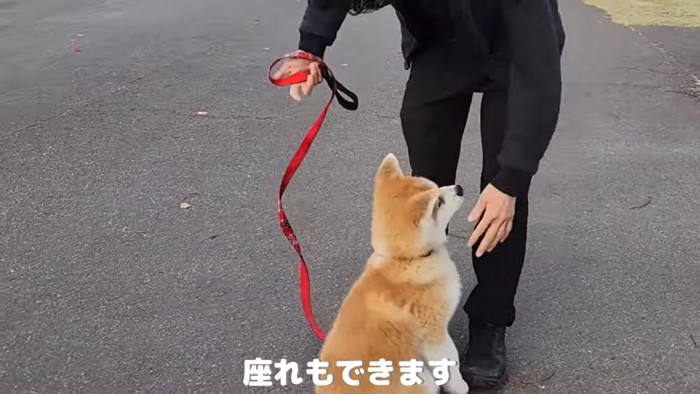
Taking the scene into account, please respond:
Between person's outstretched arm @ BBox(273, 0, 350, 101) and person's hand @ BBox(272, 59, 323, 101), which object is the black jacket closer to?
person's outstretched arm @ BBox(273, 0, 350, 101)

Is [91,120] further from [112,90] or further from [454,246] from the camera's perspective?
A: [454,246]

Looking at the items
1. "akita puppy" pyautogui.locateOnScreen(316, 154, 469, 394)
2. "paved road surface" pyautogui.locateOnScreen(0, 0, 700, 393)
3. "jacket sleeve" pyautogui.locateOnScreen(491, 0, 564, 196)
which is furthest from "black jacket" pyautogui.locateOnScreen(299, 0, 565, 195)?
"paved road surface" pyautogui.locateOnScreen(0, 0, 700, 393)

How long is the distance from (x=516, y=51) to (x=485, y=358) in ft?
3.79

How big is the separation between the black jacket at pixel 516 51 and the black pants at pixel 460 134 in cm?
11

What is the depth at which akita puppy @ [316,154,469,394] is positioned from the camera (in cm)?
222

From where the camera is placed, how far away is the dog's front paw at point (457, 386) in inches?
102

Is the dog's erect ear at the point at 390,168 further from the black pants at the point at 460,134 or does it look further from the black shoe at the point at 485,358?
the black shoe at the point at 485,358

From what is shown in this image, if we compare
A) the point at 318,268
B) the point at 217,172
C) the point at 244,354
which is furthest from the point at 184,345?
the point at 217,172

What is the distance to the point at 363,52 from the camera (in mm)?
6422

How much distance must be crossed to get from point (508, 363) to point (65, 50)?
5071mm

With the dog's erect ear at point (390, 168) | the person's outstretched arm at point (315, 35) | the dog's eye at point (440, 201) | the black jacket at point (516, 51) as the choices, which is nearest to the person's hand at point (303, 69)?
the person's outstretched arm at point (315, 35)

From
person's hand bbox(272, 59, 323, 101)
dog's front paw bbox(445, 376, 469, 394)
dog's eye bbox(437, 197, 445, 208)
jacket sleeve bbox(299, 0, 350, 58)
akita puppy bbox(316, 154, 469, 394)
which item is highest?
jacket sleeve bbox(299, 0, 350, 58)

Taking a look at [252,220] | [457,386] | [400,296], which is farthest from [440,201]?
[252,220]

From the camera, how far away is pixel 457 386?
8.60ft
